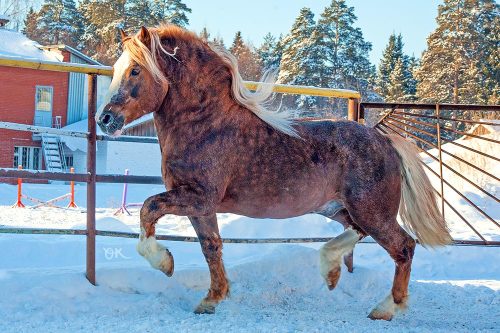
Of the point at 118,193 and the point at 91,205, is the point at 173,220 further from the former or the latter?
the point at 118,193

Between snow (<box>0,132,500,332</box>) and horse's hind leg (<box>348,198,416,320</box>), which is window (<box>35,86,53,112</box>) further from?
horse's hind leg (<box>348,198,416,320</box>)

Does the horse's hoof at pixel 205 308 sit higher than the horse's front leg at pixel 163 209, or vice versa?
the horse's front leg at pixel 163 209

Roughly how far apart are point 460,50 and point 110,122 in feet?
113

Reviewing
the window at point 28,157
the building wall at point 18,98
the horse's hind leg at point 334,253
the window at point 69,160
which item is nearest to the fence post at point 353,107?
the horse's hind leg at point 334,253

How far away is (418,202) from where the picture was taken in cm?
469

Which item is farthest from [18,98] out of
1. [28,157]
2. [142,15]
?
[142,15]

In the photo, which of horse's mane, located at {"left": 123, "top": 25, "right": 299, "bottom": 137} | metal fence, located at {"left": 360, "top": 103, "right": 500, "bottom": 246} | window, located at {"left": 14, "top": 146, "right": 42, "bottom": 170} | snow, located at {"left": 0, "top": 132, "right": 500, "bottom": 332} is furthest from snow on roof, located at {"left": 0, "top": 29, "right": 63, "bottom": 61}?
horse's mane, located at {"left": 123, "top": 25, "right": 299, "bottom": 137}

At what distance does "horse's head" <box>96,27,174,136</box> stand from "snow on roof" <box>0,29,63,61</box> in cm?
2935

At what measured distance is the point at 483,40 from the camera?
34.6 meters

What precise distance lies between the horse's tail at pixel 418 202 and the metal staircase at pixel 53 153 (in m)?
25.1

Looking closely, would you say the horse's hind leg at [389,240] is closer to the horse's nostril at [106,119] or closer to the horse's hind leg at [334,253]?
the horse's hind leg at [334,253]

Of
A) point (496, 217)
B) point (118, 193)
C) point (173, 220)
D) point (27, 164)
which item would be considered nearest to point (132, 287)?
point (173, 220)

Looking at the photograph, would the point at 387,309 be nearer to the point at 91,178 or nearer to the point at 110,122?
the point at 110,122

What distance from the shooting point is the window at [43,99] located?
3062 centimetres
